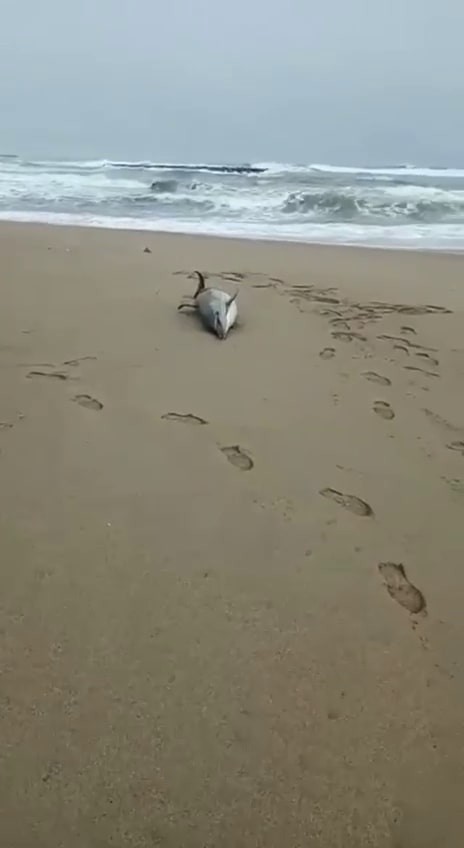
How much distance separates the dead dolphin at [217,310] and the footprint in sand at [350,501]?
1625mm

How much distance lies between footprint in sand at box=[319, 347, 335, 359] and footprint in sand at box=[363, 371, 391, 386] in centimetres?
27

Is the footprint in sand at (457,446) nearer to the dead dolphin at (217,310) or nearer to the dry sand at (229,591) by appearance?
the dry sand at (229,591)

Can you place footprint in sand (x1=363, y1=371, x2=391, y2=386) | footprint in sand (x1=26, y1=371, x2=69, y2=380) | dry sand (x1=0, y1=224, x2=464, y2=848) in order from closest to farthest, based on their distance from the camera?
dry sand (x1=0, y1=224, x2=464, y2=848)
footprint in sand (x1=26, y1=371, x2=69, y2=380)
footprint in sand (x1=363, y1=371, x2=391, y2=386)

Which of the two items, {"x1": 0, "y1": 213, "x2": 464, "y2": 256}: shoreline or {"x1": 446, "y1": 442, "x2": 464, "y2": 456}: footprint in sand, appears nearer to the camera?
{"x1": 446, "y1": 442, "x2": 464, "y2": 456}: footprint in sand

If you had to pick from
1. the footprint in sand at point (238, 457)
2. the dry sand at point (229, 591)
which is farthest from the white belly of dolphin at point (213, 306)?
the footprint in sand at point (238, 457)

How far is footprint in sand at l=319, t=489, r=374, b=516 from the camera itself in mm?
2312

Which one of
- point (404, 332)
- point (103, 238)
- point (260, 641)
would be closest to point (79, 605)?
point (260, 641)

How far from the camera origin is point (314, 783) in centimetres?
144

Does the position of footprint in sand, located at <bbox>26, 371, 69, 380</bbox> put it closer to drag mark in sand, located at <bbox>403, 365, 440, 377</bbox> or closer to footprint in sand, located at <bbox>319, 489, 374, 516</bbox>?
footprint in sand, located at <bbox>319, 489, 374, 516</bbox>

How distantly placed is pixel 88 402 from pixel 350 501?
1.19m

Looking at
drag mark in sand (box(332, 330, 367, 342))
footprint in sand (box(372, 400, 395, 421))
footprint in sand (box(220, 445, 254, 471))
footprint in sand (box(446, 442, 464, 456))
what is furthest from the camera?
drag mark in sand (box(332, 330, 367, 342))

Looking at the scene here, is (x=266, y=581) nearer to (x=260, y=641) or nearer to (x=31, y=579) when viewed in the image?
(x=260, y=641)

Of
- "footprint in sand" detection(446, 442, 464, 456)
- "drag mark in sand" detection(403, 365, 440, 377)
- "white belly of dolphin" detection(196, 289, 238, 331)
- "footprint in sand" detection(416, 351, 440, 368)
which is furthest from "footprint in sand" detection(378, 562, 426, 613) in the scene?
"white belly of dolphin" detection(196, 289, 238, 331)

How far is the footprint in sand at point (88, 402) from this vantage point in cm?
288
